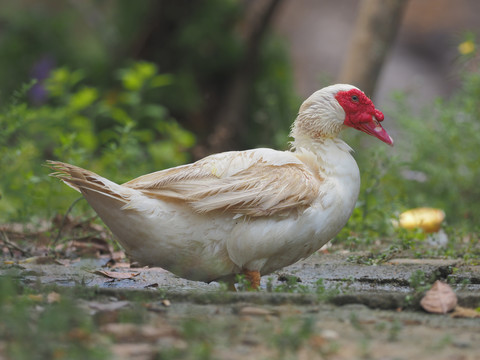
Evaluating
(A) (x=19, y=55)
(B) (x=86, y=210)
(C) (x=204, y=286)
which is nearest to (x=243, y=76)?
(A) (x=19, y=55)

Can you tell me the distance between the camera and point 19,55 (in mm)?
9719

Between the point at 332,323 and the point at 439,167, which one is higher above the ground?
the point at 439,167

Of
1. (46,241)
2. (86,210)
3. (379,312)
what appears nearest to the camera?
(379,312)

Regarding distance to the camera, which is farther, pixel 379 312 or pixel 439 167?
pixel 439 167

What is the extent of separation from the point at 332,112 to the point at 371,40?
369 centimetres

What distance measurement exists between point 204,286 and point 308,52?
13.6m

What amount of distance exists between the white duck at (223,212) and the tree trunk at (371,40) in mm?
3976

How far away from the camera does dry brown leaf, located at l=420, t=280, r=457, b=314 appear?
2.80 meters

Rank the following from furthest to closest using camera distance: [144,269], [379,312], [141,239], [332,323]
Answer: [144,269] < [141,239] < [379,312] < [332,323]

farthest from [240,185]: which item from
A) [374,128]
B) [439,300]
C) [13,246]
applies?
[13,246]

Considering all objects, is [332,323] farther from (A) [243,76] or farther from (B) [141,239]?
(A) [243,76]

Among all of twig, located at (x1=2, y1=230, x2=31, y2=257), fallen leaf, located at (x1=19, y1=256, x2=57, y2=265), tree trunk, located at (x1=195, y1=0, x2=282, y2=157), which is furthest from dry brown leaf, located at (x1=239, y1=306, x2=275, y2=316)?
tree trunk, located at (x1=195, y1=0, x2=282, y2=157)

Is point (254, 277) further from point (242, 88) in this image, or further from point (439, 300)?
point (242, 88)

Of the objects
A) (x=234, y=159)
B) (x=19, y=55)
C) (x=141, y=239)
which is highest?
(x=19, y=55)
